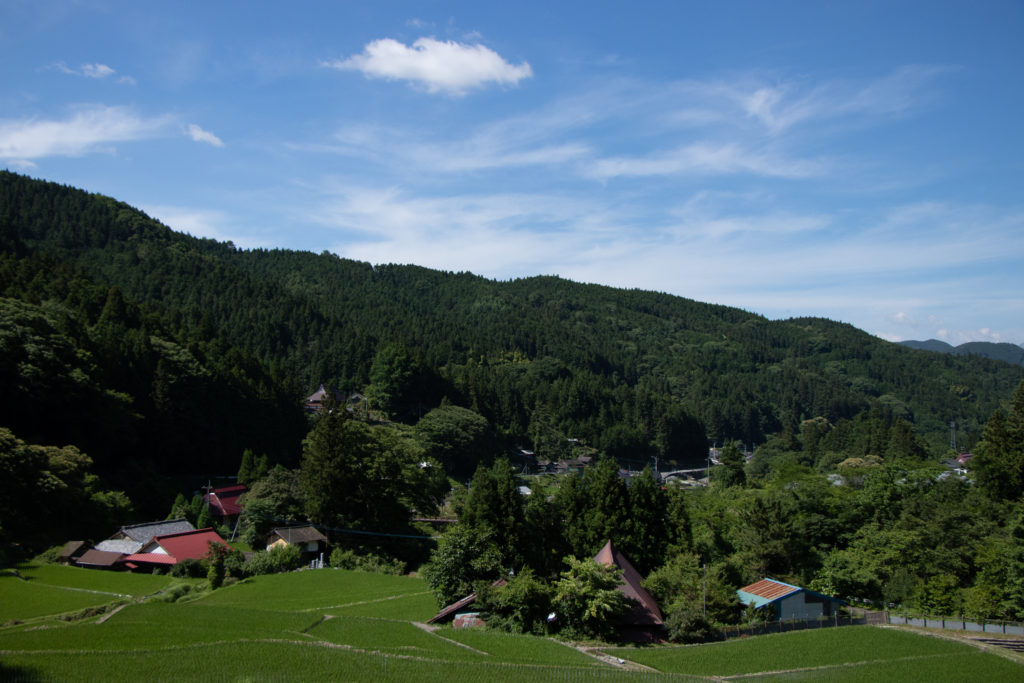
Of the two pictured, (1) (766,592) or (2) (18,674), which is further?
(1) (766,592)

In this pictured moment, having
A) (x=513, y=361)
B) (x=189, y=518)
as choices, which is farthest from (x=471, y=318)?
(x=189, y=518)

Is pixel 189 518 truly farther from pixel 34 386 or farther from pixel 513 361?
pixel 513 361

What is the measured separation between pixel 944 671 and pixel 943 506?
14769 mm

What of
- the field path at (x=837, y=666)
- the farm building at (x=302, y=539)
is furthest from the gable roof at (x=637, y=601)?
the farm building at (x=302, y=539)

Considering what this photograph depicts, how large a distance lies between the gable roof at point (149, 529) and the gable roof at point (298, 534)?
14.6ft

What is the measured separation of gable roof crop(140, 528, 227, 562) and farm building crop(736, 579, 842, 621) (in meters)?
25.2

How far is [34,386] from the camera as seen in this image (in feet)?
124

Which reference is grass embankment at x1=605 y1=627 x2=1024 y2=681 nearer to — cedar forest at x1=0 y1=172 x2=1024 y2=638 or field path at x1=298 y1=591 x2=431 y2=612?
cedar forest at x1=0 y1=172 x2=1024 y2=638

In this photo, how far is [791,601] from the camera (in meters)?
28.6

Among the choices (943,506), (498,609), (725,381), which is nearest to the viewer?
(498,609)

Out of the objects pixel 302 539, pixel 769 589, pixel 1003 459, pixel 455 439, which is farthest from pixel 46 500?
pixel 1003 459

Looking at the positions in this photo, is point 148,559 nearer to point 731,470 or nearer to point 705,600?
point 705,600

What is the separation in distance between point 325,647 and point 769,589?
1974 cm

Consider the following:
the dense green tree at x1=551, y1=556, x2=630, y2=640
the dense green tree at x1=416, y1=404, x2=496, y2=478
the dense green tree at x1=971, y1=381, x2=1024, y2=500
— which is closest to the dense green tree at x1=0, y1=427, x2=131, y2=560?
the dense green tree at x1=551, y1=556, x2=630, y2=640
